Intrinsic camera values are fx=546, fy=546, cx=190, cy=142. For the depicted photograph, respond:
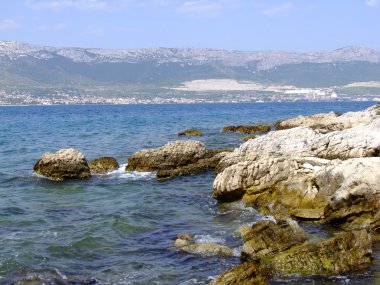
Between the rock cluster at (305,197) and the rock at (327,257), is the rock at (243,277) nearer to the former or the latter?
the rock cluster at (305,197)

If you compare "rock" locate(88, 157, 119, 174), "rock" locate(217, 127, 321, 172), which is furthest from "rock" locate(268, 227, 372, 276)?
"rock" locate(88, 157, 119, 174)

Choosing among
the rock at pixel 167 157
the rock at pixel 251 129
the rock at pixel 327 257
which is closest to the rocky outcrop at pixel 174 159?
the rock at pixel 167 157

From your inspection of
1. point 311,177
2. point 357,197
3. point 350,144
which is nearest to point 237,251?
point 357,197

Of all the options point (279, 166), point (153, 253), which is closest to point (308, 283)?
point (153, 253)

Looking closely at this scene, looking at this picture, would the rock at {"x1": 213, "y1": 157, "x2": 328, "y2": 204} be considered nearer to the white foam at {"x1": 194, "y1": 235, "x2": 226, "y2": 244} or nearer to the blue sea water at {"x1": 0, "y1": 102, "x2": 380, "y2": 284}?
the blue sea water at {"x1": 0, "y1": 102, "x2": 380, "y2": 284}

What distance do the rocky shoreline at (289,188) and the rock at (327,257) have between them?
3cm

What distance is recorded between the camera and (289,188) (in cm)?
2214

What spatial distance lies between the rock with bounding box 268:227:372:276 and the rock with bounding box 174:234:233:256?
5.40ft

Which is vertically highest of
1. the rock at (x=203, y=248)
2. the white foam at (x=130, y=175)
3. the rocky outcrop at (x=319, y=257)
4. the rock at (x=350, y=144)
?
the rock at (x=350, y=144)

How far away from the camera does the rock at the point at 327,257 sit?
1496cm

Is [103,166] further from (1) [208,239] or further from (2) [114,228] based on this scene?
(1) [208,239]

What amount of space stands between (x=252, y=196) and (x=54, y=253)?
30.8 ft

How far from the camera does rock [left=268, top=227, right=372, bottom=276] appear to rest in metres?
15.0

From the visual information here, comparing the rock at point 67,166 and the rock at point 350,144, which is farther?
the rock at point 67,166
